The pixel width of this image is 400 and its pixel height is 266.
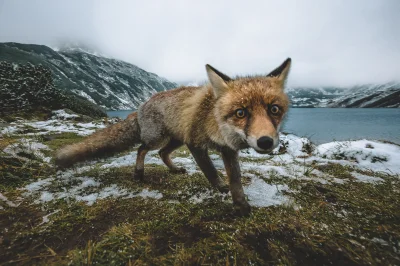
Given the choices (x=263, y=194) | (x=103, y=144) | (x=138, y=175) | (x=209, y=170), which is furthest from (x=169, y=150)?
(x=263, y=194)

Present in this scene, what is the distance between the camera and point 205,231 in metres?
A: 2.03

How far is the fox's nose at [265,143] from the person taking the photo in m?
2.11

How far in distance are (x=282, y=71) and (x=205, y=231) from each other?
2.68 metres

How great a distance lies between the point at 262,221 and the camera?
7.07 feet

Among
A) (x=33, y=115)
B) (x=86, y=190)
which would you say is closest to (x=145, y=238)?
(x=86, y=190)

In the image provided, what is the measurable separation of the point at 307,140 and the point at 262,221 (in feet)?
27.3

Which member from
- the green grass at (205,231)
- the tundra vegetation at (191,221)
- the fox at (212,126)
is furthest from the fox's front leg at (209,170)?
the green grass at (205,231)

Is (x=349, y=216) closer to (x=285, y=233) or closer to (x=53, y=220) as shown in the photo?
(x=285, y=233)

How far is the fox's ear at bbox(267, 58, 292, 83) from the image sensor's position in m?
3.20

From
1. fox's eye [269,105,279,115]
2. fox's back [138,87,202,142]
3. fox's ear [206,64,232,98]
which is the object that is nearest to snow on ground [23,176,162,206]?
fox's back [138,87,202,142]

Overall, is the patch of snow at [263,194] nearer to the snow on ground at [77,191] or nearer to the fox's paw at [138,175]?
the snow on ground at [77,191]

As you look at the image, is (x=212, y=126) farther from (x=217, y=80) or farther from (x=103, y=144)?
(x=103, y=144)

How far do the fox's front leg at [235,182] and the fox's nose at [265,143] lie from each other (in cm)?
84

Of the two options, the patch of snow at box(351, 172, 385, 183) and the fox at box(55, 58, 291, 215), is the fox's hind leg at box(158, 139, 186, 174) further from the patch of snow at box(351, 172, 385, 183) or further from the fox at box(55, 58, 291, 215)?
the patch of snow at box(351, 172, 385, 183)
